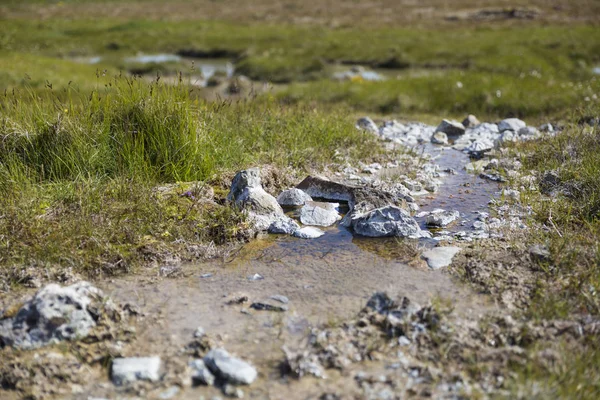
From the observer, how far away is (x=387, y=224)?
694 centimetres

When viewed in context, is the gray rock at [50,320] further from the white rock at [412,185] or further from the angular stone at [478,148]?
the angular stone at [478,148]

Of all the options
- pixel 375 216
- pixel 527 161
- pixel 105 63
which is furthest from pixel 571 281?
pixel 105 63

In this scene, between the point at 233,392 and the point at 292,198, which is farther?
the point at 292,198

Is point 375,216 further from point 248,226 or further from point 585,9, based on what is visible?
point 585,9

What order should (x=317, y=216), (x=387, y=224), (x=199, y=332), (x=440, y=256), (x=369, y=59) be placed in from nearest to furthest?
1. (x=199, y=332)
2. (x=440, y=256)
3. (x=387, y=224)
4. (x=317, y=216)
5. (x=369, y=59)

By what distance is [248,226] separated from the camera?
6.88 m

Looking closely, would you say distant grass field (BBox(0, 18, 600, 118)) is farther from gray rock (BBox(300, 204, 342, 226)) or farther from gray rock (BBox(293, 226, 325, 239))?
gray rock (BBox(293, 226, 325, 239))

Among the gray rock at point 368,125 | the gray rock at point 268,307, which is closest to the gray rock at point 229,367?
the gray rock at point 268,307

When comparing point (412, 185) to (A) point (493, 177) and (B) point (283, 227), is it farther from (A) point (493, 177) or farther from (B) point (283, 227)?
(B) point (283, 227)

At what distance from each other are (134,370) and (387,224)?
3700mm

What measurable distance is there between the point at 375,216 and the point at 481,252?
4.63 feet

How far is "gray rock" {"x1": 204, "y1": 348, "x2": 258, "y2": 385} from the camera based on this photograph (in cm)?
419

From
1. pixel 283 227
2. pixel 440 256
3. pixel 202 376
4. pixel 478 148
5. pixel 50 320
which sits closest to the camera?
pixel 202 376

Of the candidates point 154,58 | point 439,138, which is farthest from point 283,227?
point 154,58
